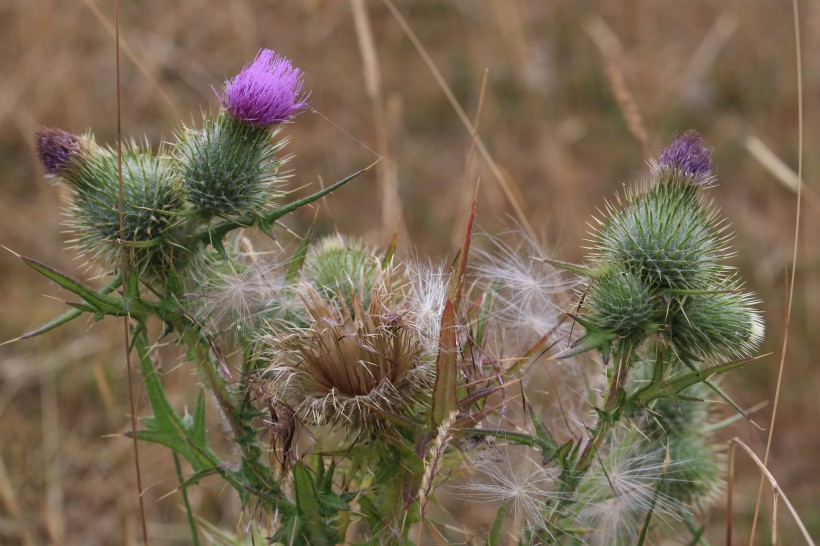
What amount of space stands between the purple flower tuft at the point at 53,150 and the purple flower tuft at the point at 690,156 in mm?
1862

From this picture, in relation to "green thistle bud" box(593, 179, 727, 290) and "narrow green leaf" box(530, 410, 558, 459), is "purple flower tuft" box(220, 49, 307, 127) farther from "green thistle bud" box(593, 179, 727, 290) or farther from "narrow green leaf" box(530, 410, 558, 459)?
"narrow green leaf" box(530, 410, 558, 459)

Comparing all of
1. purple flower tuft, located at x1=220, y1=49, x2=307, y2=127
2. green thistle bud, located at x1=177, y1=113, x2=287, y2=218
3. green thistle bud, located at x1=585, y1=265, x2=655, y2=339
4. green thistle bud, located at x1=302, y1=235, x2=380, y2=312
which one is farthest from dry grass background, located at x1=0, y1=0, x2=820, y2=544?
green thistle bud, located at x1=585, y1=265, x2=655, y2=339

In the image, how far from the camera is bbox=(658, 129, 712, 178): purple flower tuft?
2.43 m

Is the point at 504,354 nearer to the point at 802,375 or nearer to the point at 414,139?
the point at 802,375

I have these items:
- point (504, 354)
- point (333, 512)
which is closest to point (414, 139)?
point (504, 354)

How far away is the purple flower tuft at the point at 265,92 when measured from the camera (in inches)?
93.7

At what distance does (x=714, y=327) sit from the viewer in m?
2.31

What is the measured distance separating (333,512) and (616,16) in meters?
7.71

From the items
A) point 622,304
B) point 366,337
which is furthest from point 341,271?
point 622,304

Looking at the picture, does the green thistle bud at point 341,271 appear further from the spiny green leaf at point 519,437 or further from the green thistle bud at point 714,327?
the green thistle bud at point 714,327

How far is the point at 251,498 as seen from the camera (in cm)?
285

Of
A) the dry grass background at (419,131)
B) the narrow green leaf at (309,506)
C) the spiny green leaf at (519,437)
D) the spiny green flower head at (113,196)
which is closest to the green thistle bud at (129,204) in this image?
the spiny green flower head at (113,196)

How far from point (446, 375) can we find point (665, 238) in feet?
2.53

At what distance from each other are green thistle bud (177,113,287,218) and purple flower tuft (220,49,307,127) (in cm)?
6
